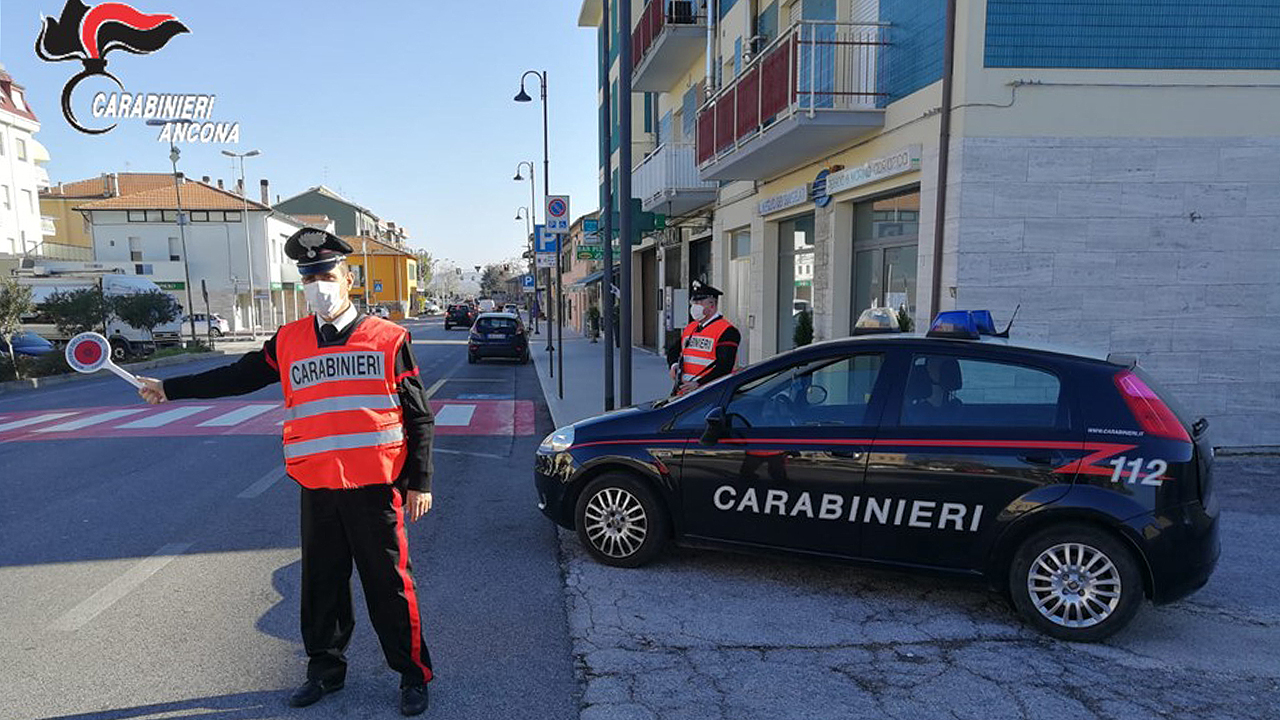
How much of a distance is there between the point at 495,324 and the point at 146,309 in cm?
1241

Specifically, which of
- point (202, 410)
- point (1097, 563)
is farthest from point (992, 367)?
point (202, 410)

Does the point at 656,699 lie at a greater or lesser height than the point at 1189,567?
lesser

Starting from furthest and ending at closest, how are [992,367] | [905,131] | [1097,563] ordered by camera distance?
[905,131]
[992,367]
[1097,563]

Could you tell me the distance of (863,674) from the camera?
3441 millimetres

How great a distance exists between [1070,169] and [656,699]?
22.9 ft

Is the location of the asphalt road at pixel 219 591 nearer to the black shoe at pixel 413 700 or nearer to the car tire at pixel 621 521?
the black shoe at pixel 413 700

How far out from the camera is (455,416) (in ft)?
38.1

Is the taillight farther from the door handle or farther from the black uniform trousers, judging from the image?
the black uniform trousers

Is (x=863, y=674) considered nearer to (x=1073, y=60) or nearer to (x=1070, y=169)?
(x=1070, y=169)

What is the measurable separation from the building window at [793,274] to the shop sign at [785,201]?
0.47 metres

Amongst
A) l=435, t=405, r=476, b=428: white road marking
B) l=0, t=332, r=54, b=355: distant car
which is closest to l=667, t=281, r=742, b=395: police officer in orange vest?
l=435, t=405, r=476, b=428: white road marking

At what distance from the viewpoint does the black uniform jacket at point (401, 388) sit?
3.11 meters

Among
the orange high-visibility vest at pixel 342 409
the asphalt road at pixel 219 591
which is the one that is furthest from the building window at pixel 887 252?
the orange high-visibility vest at pixel 342 409

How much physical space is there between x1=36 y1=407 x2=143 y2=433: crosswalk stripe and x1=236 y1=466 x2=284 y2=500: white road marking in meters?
4.96
